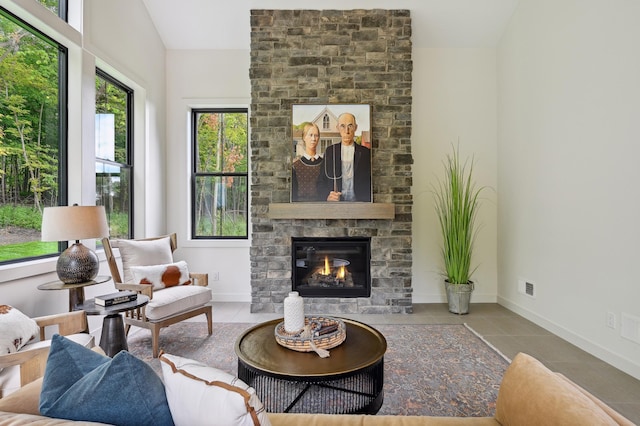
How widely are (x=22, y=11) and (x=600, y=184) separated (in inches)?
181

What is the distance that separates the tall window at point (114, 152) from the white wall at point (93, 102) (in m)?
0.09

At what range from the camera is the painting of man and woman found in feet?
12.4

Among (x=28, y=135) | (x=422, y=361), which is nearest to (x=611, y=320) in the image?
(x=422, y=361)

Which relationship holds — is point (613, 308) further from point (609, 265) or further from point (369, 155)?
point (369, 155)

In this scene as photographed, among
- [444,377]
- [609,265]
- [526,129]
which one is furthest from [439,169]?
[444,377]

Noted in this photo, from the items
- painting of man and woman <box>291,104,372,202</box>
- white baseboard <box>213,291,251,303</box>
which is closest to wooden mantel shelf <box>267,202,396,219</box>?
painting of man and woman <box>291,104,372,202</box>

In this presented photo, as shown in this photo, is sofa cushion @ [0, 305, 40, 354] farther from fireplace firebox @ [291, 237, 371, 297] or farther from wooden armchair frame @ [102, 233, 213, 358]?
fireplace firebox @ [291, 237, 371, 297]

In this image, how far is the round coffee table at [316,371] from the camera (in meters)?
1.56

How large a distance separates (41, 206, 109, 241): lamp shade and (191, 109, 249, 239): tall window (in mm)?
2094

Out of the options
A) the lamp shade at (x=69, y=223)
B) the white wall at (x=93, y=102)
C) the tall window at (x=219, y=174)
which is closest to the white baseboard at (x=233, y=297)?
the tall window at (x=219, y=174)

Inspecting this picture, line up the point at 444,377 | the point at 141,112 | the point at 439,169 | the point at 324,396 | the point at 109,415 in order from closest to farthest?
the point at 109,415, the point at 324,396, the point at 444,377, the point at 141,112, the point at 439,169

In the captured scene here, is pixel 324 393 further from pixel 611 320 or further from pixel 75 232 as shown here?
pixel 611 320

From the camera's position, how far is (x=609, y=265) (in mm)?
2520

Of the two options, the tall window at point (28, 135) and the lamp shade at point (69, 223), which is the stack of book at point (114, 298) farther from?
the tall window at point (28, 135)
